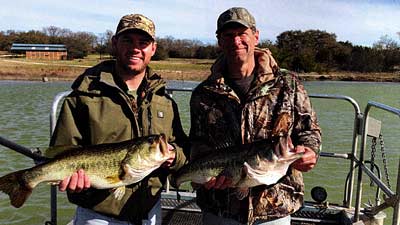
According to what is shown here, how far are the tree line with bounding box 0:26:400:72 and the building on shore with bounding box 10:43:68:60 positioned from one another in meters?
1.97

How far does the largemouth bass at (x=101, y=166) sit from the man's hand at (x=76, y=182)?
3cm

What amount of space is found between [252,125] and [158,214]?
107 centimetres

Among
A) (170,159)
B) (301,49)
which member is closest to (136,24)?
(170,159)

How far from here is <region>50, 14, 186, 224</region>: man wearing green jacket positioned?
3.29m

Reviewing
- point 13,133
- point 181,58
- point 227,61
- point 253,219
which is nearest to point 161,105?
point 227,61

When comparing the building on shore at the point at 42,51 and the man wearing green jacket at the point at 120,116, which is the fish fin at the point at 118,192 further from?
the building on shore at the point at 42,51

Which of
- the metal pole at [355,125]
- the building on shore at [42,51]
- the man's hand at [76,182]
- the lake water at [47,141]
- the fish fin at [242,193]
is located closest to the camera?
the man's hand at [76,182]

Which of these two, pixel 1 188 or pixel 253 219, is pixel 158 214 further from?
pixel 1 188

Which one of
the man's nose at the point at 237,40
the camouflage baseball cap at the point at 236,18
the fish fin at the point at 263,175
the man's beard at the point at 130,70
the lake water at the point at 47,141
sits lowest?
the lake water at the point at 47,141

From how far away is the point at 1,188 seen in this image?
317 cm

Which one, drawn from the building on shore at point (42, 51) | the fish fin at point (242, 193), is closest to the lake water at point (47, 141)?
the fish fin at point (242, 193)

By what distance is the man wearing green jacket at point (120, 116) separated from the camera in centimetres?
329

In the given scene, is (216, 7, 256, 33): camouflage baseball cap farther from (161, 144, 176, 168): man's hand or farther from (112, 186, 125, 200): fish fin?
(112, 186, 125, 200): fish fin

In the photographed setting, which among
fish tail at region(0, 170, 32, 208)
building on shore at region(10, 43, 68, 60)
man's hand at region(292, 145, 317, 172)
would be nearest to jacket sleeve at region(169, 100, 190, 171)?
man's hand at region(292, 145, 317, 172)
